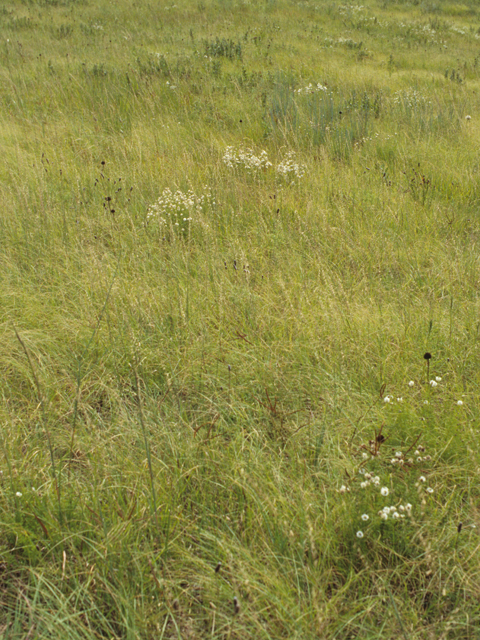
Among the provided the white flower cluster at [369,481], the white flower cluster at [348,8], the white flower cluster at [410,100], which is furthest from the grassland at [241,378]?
the white flower cluster at [348,8]

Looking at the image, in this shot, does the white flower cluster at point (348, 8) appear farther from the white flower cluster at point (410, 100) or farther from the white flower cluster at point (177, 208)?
the white flower cluster at point (177, 208)

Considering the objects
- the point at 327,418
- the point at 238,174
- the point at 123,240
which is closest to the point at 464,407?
the point at 327,418

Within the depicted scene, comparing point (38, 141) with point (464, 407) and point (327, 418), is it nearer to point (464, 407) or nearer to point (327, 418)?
point (327, 418)

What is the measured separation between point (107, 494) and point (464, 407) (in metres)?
1.53

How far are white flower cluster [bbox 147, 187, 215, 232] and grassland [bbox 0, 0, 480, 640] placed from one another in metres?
0.06

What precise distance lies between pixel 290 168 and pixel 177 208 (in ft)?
4.12

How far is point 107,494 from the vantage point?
1.78 metres

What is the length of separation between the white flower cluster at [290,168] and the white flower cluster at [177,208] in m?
0.78

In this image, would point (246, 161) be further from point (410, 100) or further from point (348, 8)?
point (348, 8)

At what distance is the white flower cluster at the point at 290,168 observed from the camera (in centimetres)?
437

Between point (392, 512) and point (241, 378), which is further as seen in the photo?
point (241, 378)

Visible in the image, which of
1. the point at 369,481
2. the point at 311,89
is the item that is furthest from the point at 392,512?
the point at 311,89

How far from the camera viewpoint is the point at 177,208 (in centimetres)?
386

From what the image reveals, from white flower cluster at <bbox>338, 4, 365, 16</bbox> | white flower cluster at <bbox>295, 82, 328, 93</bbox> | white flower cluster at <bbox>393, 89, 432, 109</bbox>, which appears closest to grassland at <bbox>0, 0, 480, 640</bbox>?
white flower cluster at <bbox>295, 82, 328, 93</bbox>
